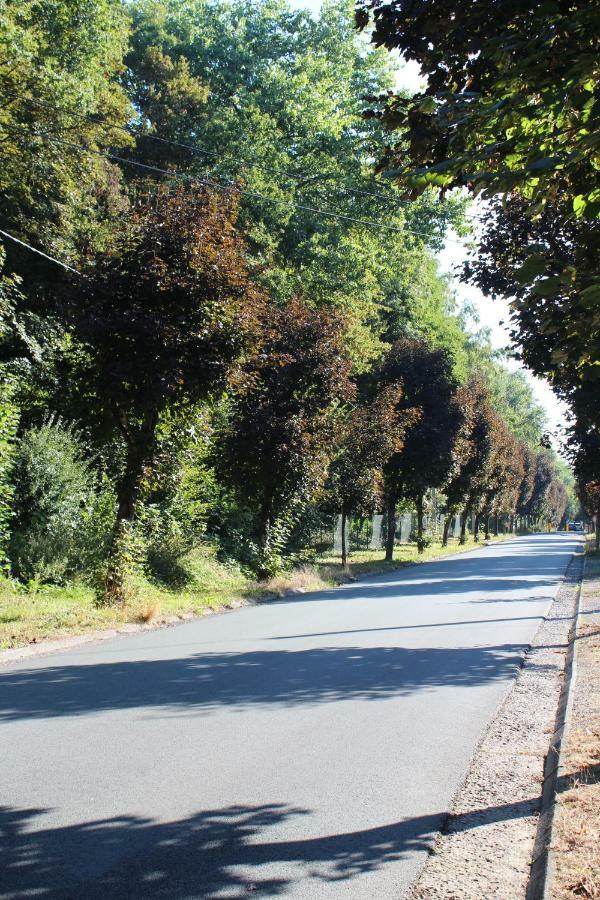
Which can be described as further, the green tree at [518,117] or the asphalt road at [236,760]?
the green tree at [518,117]

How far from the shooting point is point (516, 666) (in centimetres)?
1059

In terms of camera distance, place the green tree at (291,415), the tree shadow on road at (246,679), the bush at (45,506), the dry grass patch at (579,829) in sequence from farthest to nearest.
Result: the green tree at (291,415)
the bush at (45,506)
the tree shadow on road at (246,679)
the dry grass patch at (579,829)

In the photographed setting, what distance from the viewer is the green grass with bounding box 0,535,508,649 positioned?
37.6ft

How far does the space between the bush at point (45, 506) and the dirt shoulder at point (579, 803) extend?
9.53m

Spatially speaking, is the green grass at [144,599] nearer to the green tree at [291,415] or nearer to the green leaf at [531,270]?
the green tree at [291,415]

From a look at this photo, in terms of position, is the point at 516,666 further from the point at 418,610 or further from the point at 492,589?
the point at 492,589

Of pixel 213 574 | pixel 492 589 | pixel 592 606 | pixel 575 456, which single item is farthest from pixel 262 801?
pixel 575 456

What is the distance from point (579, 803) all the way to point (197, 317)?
10.7 meters

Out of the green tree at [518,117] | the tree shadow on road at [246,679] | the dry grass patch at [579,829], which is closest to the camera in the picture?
the dry grass patch at [579,829]

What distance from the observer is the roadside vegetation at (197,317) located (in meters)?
14.2

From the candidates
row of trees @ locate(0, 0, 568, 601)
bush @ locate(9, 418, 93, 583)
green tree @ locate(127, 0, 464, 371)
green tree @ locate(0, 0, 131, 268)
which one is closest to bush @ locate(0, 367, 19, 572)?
row of trees @ locate(0, 0, 568, 601)

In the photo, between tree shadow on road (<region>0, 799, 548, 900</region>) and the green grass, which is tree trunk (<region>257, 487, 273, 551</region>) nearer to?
the green grass

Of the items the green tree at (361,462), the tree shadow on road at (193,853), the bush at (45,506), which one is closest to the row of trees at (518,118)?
the tree shadow on road at (193,853)

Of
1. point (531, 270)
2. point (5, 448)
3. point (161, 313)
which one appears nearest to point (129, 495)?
point (5, 448)
